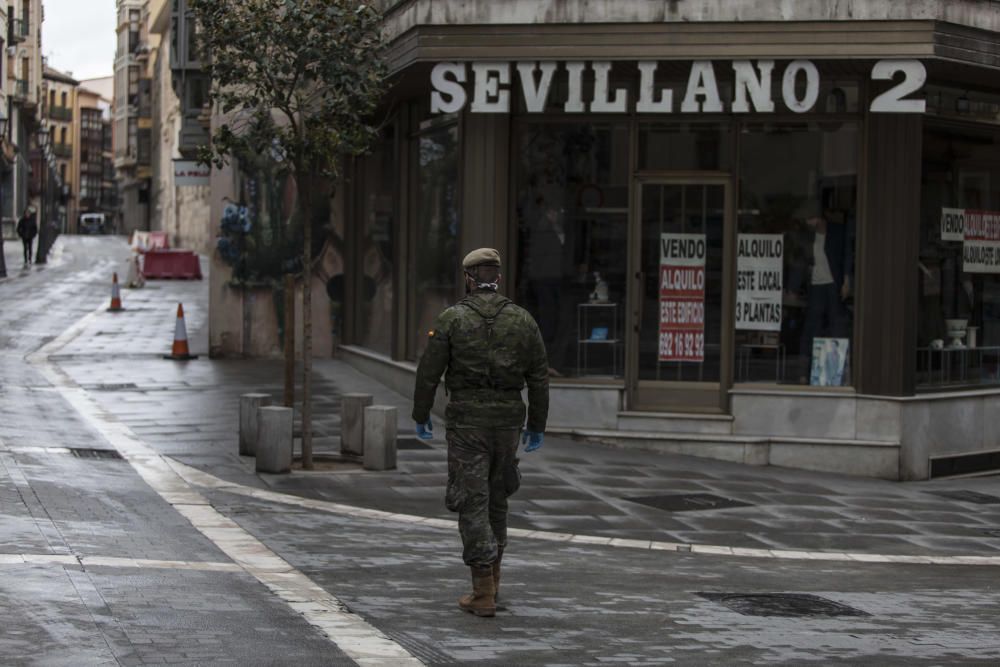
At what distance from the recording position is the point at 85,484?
11602 mm

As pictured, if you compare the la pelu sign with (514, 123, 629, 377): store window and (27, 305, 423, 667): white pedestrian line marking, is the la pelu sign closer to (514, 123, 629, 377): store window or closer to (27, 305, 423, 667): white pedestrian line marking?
(514, 123, 629, 377): store window

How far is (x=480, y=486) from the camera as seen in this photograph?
25.2 feet

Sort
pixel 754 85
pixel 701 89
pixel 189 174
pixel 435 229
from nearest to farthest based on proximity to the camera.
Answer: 1. pixel 754 85
2. pixel 701 89
3. pixel 435 229
4. pixel 189 174

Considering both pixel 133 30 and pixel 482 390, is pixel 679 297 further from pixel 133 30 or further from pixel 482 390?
pixel 133 30

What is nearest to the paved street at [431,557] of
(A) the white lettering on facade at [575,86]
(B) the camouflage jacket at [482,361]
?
(B) the camouflage jacket at [482,361]

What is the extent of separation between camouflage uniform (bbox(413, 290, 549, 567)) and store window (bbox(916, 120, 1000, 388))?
8299 mm

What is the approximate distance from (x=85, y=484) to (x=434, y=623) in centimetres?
517

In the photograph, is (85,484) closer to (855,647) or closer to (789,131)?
(855,647)

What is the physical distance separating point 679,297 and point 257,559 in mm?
7459

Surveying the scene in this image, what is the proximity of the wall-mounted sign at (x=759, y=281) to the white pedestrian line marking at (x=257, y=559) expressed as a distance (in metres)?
6.02

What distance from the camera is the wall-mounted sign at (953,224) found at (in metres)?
15.7

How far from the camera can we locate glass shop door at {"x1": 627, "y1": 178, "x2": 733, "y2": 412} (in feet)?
50.3

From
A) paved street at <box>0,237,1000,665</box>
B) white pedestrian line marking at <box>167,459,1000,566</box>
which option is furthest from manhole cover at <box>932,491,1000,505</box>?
white pedestrian line marking at <box>167,459,1000,566</box>

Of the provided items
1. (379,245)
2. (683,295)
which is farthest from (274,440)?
(379,245)
